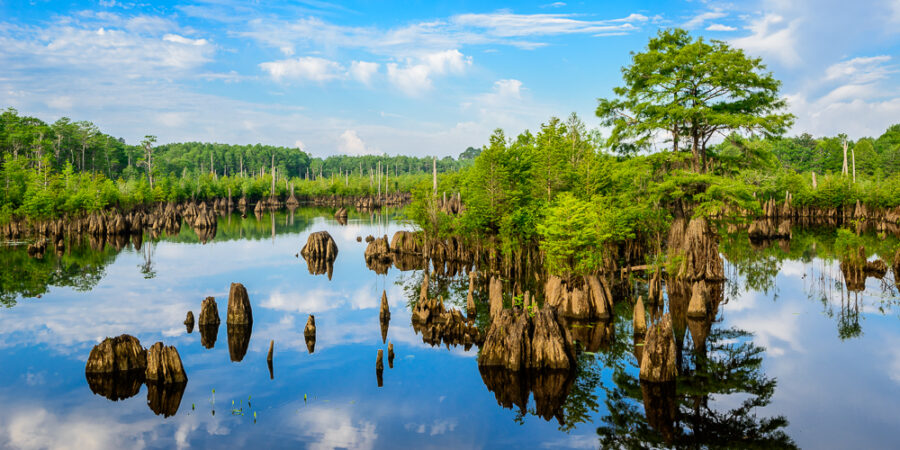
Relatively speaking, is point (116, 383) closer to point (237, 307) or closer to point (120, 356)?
point (120, 356)

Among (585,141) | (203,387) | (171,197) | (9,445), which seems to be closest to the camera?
(9,445)

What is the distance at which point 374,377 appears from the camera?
39.0ft

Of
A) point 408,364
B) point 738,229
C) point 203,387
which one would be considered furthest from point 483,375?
point 738,229

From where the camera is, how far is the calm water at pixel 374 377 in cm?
927

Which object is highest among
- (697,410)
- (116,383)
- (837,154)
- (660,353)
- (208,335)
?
(837,154)

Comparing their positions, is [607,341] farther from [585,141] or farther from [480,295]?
[585,141]

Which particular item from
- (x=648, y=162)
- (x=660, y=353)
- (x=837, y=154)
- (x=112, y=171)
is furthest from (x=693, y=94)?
(x=112, y=171)

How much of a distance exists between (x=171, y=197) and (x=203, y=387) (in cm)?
6508

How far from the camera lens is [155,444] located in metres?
8.89

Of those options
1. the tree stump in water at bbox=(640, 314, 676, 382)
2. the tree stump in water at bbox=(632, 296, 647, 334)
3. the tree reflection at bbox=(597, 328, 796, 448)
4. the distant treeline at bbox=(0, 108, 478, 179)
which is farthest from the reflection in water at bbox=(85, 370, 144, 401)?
the distant treeline at bbox=(0, 108, 478, 179)

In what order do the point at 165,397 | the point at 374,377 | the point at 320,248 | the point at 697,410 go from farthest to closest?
the point at 320,248, the point at 374,377, the point at 165,397, the point at 697,410

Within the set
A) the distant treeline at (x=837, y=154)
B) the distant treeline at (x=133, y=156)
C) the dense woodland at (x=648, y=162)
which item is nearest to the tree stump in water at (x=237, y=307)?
the dense woodland at (x=648, y=162)

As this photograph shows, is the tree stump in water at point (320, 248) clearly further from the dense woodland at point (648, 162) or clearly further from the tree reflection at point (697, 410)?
the tree reflection at point (697, 410)

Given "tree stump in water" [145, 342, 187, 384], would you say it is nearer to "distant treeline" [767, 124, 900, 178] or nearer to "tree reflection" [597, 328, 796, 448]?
"tree reflection" [597, 328, 796, 448]
